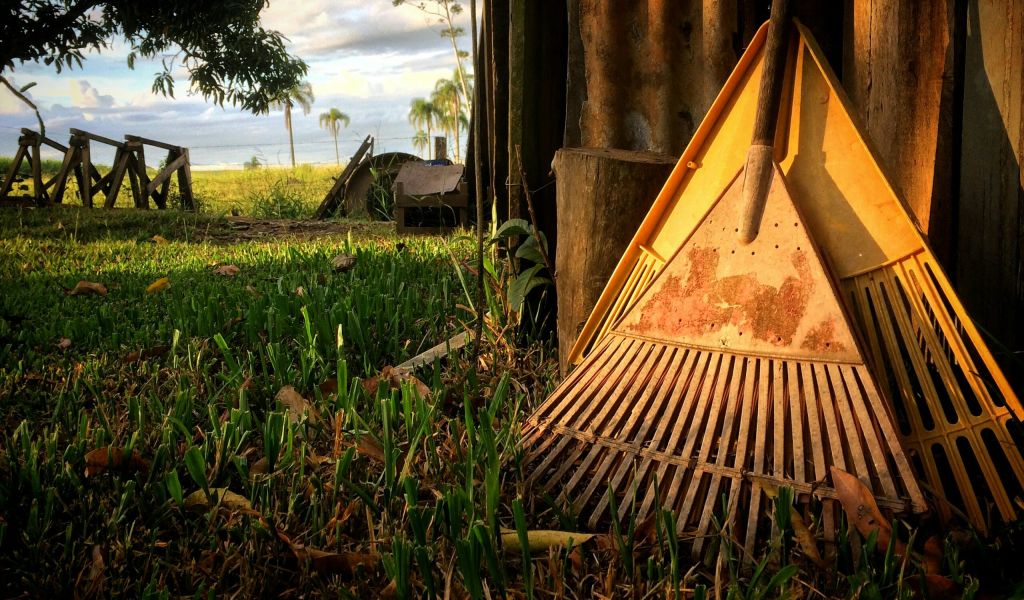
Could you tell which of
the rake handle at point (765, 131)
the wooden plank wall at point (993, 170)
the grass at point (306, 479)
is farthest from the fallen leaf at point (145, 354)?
the wooden plank wall at point (993, 170)

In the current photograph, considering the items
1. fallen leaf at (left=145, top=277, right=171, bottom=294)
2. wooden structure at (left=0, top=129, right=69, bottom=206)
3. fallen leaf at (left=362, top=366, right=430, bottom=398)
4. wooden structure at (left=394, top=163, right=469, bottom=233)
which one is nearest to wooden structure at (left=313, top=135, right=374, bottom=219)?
wooden structure at (left=394, top=163, right=469, bottom=233)

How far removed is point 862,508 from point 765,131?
0.77m

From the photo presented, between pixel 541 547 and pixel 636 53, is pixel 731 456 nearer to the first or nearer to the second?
pixel 541 547

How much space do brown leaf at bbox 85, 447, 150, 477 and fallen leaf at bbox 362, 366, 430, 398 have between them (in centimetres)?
56

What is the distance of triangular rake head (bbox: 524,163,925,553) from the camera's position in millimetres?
1234

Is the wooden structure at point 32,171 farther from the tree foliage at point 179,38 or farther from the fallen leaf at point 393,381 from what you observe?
the fallen leaf at point 393,381

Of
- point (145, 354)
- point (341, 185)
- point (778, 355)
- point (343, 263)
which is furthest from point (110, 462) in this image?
point (341, 185)

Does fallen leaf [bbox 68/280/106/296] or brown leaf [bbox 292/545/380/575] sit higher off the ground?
fallen leaf [bbox 68/280/106/296]

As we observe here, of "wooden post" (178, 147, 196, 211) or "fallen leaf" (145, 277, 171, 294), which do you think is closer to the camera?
"fallen leaf" (145, 277, 171, 294)

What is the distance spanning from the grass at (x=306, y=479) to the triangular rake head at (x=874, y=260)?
21 centimetres

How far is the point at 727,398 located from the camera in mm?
1391

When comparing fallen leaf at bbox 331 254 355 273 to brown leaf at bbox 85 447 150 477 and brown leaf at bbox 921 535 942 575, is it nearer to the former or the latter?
brown leaf at bbox 85 447 150 477

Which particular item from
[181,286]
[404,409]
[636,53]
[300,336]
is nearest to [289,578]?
[404,409]

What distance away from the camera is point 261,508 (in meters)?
1.30
